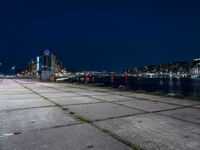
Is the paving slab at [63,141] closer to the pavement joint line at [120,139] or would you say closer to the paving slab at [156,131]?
the pavement joint line at [120,139]

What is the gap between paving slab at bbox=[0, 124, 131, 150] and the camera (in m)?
3.23

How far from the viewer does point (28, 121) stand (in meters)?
4.89

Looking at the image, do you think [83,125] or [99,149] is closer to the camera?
[99,149]

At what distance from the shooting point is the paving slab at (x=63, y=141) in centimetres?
323

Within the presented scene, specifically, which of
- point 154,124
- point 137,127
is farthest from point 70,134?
point 154,124

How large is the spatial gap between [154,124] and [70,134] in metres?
1.78

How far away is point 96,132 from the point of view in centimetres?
399

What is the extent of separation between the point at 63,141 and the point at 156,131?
5.53 feet

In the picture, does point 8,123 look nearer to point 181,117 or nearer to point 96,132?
point 96,132

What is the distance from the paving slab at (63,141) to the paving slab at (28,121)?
0.42 meters

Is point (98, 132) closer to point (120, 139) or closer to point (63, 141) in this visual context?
point (120, 139)

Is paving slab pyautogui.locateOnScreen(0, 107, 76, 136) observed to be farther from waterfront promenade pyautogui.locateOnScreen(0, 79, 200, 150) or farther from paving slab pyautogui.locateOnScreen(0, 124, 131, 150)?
paving slab pyautogui.locateOnScreen(0, 124, 131, 150)

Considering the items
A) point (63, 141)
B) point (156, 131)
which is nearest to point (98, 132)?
point (63, 141)

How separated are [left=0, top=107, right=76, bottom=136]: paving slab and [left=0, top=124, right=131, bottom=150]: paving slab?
16.7 inches
